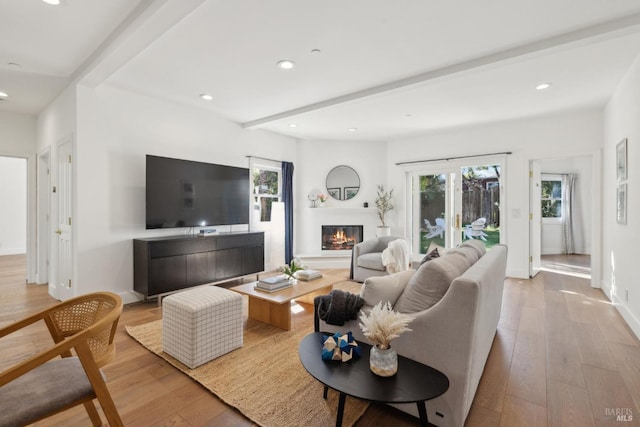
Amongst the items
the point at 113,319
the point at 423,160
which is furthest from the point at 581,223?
the point at 113,319

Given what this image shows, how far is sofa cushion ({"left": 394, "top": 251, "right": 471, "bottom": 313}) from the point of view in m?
1.73

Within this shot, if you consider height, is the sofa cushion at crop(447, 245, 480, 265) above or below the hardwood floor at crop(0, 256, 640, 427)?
above

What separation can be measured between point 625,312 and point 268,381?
3705 millimetres

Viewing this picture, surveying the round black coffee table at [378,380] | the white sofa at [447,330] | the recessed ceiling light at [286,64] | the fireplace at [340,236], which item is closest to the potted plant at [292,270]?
the white sofa at [447,330]

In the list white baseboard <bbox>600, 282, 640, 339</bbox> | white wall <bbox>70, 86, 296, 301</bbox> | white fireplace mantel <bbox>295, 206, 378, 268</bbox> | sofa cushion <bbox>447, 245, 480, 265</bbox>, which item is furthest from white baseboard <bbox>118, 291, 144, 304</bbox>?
white baseboard <bbox>600, 282, 640, 339</bbox>

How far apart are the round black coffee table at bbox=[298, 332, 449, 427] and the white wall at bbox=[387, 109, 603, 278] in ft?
14.8

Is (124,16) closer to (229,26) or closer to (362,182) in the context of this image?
(229,26)

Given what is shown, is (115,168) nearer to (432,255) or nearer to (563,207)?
(432,255)

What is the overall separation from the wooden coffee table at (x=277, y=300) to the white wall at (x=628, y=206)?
303cm

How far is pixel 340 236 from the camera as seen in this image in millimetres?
6301

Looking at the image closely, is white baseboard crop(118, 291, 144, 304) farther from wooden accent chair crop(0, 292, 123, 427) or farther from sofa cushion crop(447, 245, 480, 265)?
sofa cushion crop(447, 245, 480, 265)

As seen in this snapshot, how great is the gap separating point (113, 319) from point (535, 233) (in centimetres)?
602

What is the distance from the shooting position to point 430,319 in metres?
1.59

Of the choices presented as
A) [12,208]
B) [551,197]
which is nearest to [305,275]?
[551,197]
